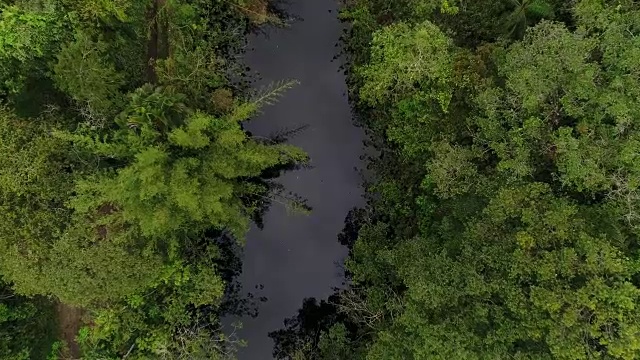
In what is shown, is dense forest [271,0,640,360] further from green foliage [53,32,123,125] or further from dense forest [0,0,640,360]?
green foliage [53,32,123,125]

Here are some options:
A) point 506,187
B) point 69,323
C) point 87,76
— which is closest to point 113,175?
point 87,76

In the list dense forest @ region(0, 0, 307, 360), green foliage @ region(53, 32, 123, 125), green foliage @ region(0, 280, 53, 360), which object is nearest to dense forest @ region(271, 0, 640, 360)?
dense forest @ region(0, 0, 307, 360)

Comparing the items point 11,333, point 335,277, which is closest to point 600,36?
point 335,277

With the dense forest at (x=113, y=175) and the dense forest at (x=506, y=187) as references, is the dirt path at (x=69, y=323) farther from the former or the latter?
the dense forest at (x=506, y=187)

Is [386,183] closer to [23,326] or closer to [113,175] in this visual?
[113,175]

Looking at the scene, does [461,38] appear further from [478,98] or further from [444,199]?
[444,199]

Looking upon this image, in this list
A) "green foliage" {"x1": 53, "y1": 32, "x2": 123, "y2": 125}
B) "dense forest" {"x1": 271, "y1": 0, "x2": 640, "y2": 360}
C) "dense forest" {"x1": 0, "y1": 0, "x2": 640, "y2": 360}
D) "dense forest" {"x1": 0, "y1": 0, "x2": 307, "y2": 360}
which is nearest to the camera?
"dense forest" {"x1": 271, "y1": 0, "x2": 640, "y2": 360}
